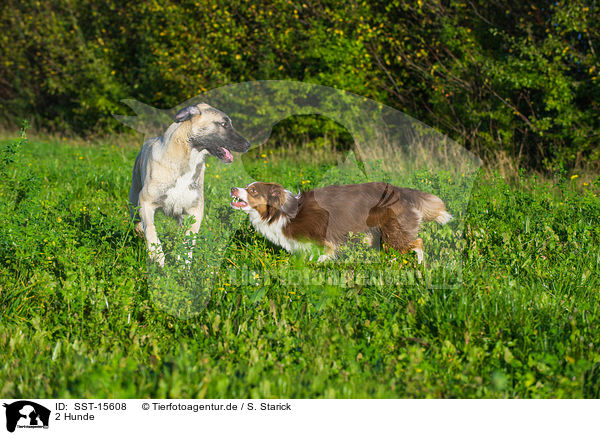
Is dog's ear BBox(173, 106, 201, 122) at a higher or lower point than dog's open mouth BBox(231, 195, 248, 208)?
higher

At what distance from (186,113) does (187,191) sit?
0.79 m

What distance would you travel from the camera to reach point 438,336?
299 cm

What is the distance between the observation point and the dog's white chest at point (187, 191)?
13.0 feet

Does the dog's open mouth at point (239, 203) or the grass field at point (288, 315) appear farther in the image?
the dog's open mouth at point (239, 203)

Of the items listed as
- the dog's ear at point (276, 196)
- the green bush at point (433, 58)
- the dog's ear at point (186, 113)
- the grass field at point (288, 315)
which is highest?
the green bush at point (433, 58)

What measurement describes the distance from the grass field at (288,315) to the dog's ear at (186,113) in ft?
2.84

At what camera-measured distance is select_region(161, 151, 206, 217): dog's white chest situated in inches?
156

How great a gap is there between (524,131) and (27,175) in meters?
9.43

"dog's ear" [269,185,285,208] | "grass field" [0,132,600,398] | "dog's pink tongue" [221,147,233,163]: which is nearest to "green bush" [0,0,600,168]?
"grass field" [0,132,600,398]

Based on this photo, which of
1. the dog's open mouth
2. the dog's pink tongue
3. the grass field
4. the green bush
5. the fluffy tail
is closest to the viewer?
the grass field

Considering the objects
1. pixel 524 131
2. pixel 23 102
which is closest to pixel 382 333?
pixel 524 131
